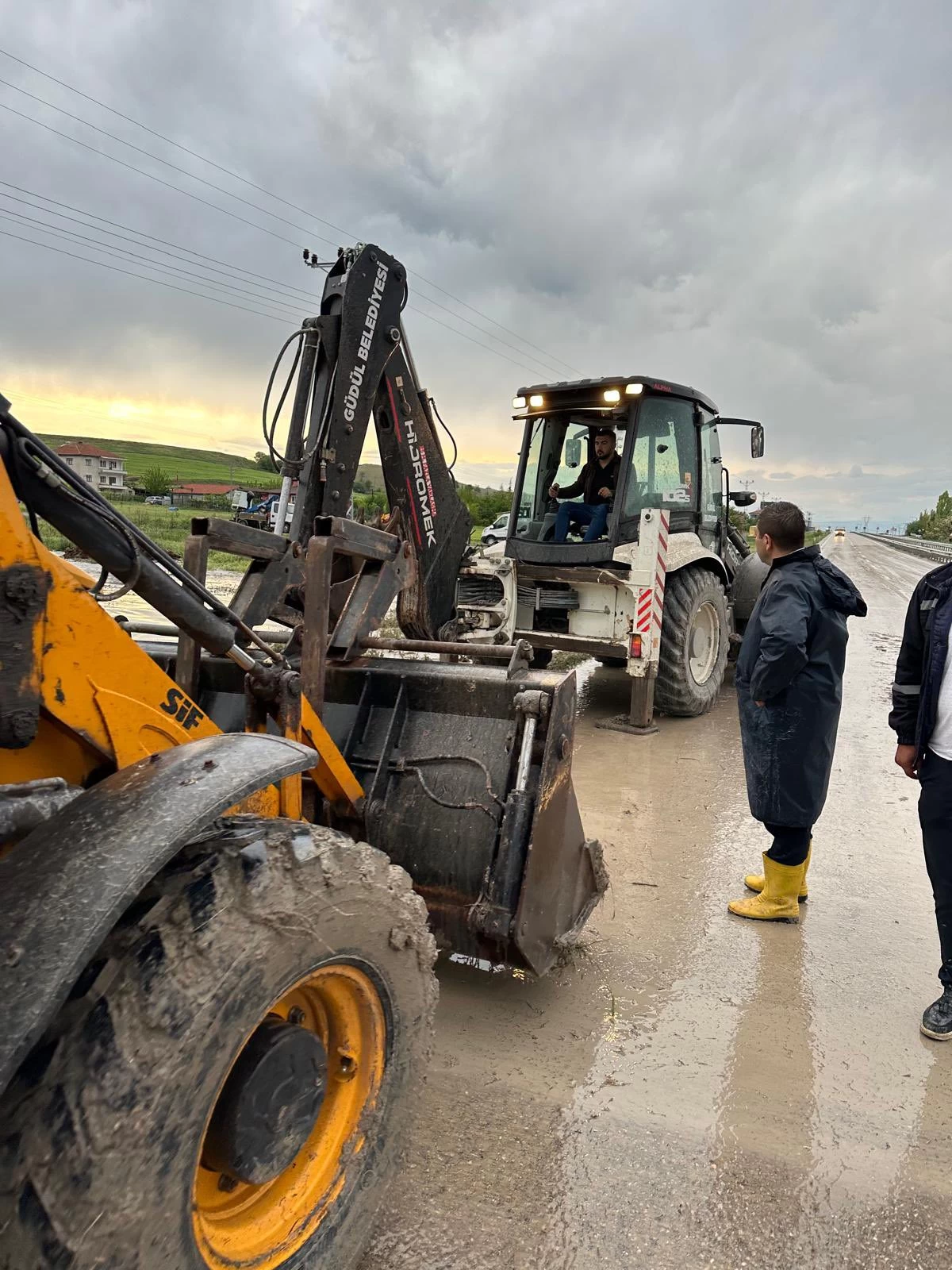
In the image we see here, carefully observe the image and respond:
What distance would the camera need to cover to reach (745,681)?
366cm

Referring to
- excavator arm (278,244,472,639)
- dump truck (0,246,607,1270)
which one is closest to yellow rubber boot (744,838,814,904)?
dump truck (0,246,607,1270)

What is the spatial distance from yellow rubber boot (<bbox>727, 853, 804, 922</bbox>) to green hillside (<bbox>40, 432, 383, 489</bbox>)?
353ft

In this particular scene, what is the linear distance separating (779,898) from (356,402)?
3.23 meters

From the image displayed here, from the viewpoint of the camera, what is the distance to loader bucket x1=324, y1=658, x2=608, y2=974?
274cm

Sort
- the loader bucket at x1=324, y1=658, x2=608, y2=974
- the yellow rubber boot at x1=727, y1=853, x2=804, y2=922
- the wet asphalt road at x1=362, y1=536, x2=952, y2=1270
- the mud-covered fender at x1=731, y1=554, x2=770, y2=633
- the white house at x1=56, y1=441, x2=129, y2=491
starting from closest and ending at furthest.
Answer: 1. the wet asphalt road at x1=362, y1=536, x2=952, y2=1270
2. the loader bucket at x1=324, y1=658, x2=608, y2=974
3. the yellow rubber boot at x1=727, y1=853, x2=804, y2=922
4. the mud-covered fender at x1=731, y1=554, x2=770, y2=633
5. the white house at x1=56, y1=441, x2=129, y2=491

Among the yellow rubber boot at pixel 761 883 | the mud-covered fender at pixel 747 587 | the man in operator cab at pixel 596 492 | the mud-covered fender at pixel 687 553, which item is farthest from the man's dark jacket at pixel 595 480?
the yellow rubber boot at pixel 761 883

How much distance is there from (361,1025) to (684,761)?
4550mm

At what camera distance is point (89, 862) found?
1.38 metres

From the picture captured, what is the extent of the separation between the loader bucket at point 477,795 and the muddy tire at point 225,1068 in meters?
0.80

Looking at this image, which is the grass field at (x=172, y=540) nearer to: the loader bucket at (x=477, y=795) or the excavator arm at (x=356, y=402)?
the excavator arm at (x=356, y=402)

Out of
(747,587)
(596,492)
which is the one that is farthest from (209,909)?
(747,587)

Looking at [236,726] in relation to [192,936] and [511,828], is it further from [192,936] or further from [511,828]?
[192,936]

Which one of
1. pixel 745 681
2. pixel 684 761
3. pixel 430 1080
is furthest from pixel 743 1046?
pixel 684 761

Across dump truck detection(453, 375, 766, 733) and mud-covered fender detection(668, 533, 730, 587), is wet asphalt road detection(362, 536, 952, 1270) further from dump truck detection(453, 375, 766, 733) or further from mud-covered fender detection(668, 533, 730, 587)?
mud-covered fender detection(668, 533, 730, 587)
